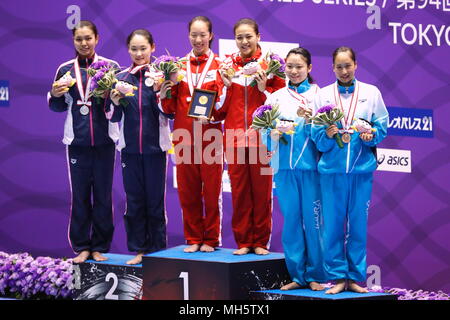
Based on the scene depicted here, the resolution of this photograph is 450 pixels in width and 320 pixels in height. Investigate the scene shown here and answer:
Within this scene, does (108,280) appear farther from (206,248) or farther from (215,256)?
(215,256)

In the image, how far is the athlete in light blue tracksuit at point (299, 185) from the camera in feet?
16.2

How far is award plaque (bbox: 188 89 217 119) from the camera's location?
5312 millimetres

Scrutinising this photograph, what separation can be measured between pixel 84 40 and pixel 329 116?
7.39 ft

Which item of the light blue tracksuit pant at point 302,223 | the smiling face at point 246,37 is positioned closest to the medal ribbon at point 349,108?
the light blue tracksuit pant at point 302,223

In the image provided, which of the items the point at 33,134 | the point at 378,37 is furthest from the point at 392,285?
the point at 33,134

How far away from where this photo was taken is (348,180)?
4820mm

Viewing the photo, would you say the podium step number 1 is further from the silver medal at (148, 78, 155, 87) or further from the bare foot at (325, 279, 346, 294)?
the silver medal at (148, 78, 155, 87)

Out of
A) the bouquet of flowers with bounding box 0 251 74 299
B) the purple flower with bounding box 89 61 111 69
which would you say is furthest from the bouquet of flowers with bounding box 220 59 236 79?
the bouquet of flowers with bounding box 0 251 74 299

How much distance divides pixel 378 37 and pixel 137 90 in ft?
→ 9.25

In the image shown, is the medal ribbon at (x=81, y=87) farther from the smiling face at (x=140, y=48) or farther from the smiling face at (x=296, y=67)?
the smiling face at (x=296, y=67)

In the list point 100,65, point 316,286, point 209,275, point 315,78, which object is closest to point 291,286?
point 316,286

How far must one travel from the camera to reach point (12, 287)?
6.52 m

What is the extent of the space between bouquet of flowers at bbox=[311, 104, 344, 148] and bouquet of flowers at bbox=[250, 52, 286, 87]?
67 cm

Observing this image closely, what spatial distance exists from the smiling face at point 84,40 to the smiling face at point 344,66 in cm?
210
